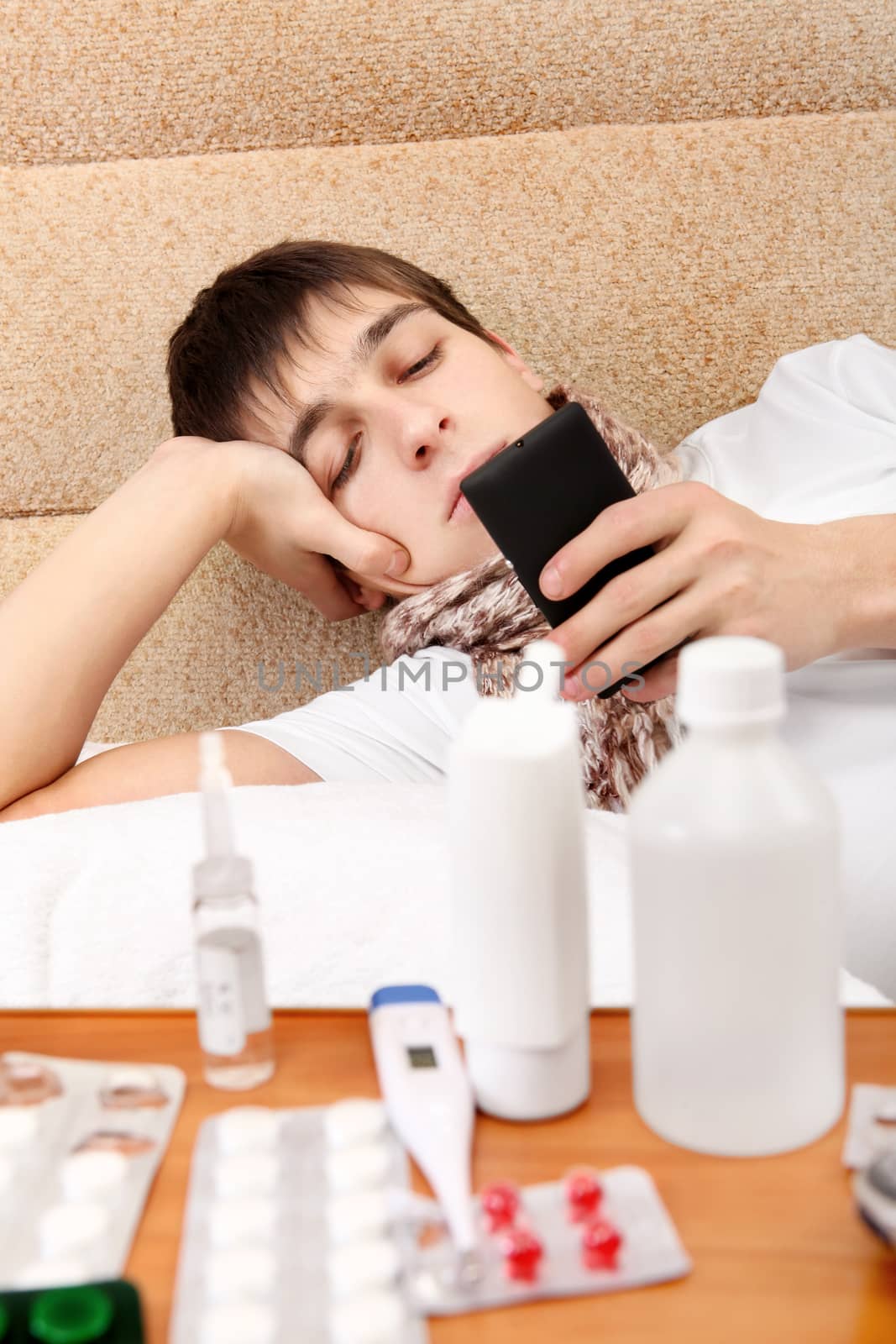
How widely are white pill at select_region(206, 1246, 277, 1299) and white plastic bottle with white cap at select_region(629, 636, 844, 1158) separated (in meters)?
0.16

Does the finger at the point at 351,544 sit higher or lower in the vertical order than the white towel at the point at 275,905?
higher

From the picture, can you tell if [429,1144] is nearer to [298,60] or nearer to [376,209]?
[376,209]

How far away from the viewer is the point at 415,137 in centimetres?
136

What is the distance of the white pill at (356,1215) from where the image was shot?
1.29 feet

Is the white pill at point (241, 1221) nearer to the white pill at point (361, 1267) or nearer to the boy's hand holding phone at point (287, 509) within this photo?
the white pill at point (361, 1267)

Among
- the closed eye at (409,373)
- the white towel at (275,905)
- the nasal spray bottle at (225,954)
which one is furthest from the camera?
the closed eye at (409,373)

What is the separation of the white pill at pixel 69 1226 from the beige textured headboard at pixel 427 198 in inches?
37.2

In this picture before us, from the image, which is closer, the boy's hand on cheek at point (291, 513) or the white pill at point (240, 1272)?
the white pill at point (240, 1272)

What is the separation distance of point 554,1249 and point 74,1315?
0.50 ft

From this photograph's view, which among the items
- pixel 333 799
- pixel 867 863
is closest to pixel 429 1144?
pixel 333 799

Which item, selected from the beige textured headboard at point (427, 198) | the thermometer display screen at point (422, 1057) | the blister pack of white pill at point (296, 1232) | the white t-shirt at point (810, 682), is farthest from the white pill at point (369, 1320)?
the beige textured headboard at point (427, 198)

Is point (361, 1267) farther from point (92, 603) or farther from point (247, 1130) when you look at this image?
point (92, 603)

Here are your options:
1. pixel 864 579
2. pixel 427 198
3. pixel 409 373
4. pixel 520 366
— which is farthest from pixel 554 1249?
pixel 427 198

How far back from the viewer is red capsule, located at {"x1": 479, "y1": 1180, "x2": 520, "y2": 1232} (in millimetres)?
393
